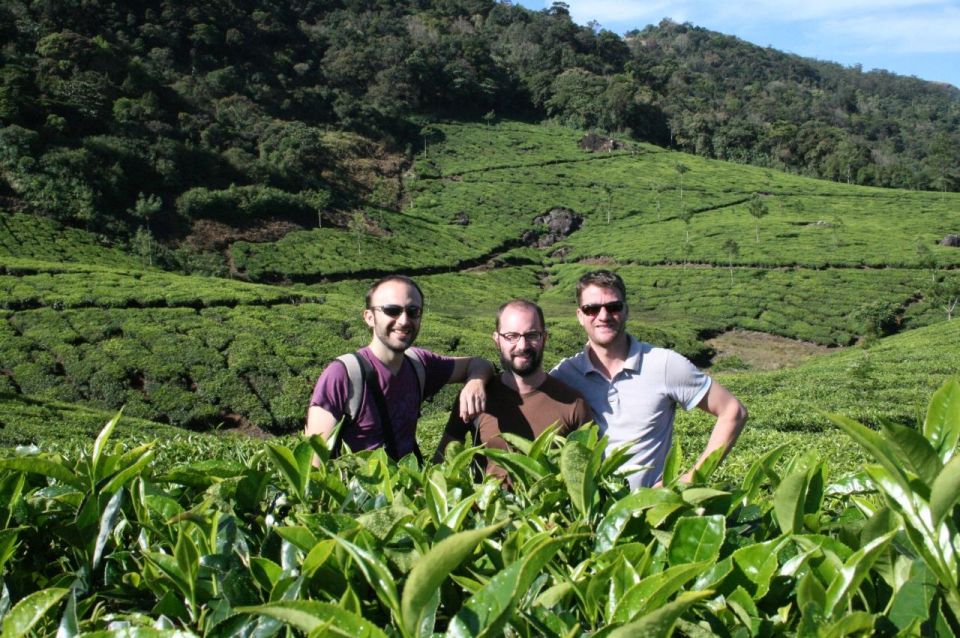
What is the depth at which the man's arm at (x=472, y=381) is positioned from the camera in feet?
9.79

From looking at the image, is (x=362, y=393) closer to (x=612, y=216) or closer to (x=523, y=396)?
(x=523, y=396)

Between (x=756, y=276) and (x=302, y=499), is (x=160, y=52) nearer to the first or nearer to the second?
(x=756, y=276)

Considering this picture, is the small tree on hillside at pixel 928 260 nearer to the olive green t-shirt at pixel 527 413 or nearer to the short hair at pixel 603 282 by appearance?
the short hair at pixel 603 282

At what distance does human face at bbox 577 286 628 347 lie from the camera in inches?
126

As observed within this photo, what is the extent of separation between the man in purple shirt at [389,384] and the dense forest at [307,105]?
32916mm

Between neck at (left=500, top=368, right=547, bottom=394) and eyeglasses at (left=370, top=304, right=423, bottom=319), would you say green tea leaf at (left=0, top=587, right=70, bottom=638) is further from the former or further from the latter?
neck at (left=500, top=368, right=547, bottom=394)

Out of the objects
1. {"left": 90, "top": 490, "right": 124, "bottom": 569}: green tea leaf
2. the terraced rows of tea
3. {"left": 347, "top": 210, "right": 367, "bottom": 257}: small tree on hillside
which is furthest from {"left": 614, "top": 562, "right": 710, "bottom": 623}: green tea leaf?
{"left": 347, "top": 210, "right": 367, "bottom": 257}: small tree on hillside

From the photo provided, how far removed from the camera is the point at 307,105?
58719 mm

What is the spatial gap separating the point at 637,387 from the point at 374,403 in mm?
1180

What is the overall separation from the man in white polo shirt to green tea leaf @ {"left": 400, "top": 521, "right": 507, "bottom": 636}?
2304mm

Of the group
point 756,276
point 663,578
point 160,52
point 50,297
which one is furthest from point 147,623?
point 160,52

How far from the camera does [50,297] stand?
2012 cm

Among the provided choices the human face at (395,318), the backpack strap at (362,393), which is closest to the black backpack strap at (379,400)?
the backpack strap at (362,393)

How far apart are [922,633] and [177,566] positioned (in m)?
1.26
